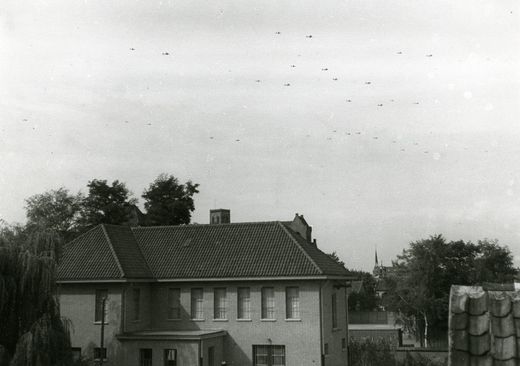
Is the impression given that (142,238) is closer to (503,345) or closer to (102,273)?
(102,273)

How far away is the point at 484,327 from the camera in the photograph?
5906 millimetres

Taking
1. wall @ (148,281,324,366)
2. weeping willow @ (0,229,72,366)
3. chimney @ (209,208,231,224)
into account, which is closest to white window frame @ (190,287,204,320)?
wall @ (148,281,324,366)

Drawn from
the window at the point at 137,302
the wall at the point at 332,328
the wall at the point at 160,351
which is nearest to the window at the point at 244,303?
the wall at the point at 160,351

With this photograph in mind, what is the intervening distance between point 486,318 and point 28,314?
981 inches

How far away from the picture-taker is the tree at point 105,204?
58.1 metres

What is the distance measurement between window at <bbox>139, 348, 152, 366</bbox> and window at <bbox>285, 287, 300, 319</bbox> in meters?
7.98

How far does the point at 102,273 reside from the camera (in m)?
34.0

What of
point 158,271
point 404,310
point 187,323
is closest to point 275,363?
point 187,323

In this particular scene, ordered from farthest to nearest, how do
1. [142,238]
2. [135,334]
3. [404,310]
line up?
[404,310]
[142,238]
[135,334]

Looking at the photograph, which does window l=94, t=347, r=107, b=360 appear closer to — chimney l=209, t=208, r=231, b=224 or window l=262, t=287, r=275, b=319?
window l=262, t=287, r=275, b=319

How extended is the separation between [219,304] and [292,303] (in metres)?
4.62

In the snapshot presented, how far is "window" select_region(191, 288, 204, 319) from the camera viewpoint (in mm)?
35125

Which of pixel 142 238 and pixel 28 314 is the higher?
pixel 142 238

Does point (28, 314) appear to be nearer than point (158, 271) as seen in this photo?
Yes
